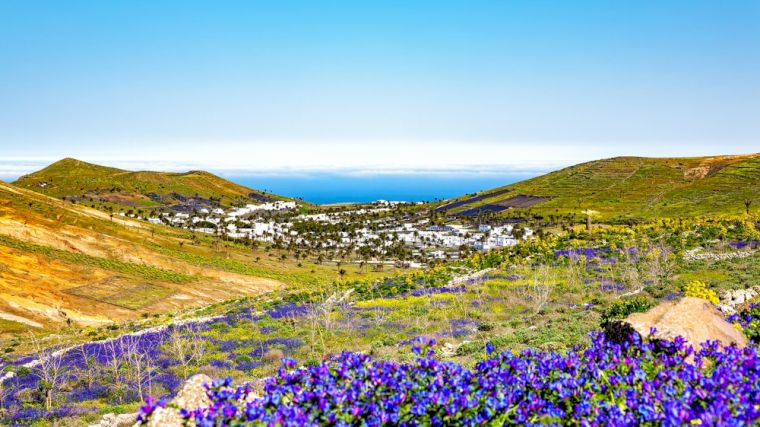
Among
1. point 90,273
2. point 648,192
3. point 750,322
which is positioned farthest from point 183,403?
point 648,192

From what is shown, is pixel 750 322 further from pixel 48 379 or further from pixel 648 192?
pixel 648 192

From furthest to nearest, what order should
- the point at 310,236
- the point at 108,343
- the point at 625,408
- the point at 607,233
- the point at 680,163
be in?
the point at 680,163, the point at 310,236, the point at 607,233, the point at 108,343, the point at 625,408

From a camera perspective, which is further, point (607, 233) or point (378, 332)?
point (607, 233)

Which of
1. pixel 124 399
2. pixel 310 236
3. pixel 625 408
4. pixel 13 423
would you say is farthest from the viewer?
pixel 310 236

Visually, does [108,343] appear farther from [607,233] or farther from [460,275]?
[607,233]

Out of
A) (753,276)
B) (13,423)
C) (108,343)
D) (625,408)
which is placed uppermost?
(625,408)

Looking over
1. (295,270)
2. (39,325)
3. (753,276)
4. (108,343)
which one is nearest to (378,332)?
(108,343)

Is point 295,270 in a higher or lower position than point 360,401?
lower

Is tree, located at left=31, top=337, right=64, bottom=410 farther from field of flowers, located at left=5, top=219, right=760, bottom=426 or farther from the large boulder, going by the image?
the large boulder
